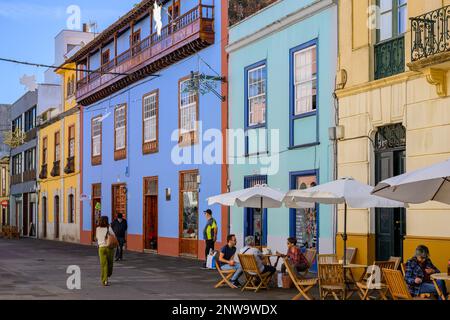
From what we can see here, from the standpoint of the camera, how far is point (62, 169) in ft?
146

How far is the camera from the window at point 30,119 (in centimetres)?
5385

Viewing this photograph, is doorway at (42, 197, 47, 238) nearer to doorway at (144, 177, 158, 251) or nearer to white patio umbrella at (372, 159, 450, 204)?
doorway at (144, 177, 158, 251)

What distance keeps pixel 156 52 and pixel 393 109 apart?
14.2 metres

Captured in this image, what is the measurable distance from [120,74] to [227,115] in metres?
8.65

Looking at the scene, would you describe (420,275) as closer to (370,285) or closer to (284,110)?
(370,285)

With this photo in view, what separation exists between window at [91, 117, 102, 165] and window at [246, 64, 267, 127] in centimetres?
1554

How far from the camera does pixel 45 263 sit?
81.8 ft

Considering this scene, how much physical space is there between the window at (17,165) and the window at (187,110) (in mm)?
33066

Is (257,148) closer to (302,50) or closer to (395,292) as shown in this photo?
(302,50)

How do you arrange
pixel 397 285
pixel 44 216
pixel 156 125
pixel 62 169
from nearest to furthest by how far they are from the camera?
pixel 397 285, pixel 156 125, pixel 62 169, pixel 44 216

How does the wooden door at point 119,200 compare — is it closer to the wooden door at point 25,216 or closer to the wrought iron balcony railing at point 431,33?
the wrought iron balcony railing at point 431,33

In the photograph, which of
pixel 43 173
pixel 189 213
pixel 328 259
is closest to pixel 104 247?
pixel 328 259

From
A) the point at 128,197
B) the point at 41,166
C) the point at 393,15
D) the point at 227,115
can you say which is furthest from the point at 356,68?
the point at 41,166

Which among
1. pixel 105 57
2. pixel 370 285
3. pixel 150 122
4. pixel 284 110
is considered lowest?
pixel 370 285
